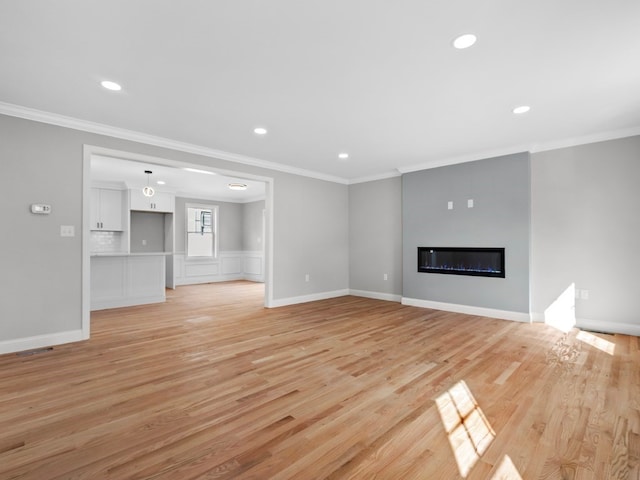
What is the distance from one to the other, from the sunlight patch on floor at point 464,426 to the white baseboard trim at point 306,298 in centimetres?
371

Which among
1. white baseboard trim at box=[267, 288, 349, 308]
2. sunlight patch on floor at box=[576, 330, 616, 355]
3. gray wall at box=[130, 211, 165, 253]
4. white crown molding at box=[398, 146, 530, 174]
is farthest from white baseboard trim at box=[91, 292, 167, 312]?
sunlight patch on floor at box=[576, 330, 616, 355]

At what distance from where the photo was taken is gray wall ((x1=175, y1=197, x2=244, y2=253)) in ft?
29.9

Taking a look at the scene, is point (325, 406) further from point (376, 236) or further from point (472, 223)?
point (376, 236)

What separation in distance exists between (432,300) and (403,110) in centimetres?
348

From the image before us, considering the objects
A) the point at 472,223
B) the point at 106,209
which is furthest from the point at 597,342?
the point at 106,209

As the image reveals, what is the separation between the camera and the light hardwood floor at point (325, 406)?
161 cm

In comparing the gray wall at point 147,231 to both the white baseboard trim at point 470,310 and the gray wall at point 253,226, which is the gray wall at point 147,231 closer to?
the gray wall at point 253,226

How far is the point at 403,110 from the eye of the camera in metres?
3.36

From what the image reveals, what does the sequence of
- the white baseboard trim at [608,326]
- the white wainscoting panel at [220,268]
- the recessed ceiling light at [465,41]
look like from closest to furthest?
the recessed ceiling light at [465,41] < the white baseboard trim at [608,326] < the white wainscoting panel at [220,268]

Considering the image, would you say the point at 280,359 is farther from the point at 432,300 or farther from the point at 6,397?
the point at 432,300

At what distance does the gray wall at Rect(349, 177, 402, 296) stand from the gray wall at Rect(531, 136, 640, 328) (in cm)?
231

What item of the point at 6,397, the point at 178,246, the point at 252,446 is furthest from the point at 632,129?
the point at 178,246

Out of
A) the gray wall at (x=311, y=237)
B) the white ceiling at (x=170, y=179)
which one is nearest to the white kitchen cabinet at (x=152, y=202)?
the white ceiling at (x=170, y=179)

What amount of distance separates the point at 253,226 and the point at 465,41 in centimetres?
849
